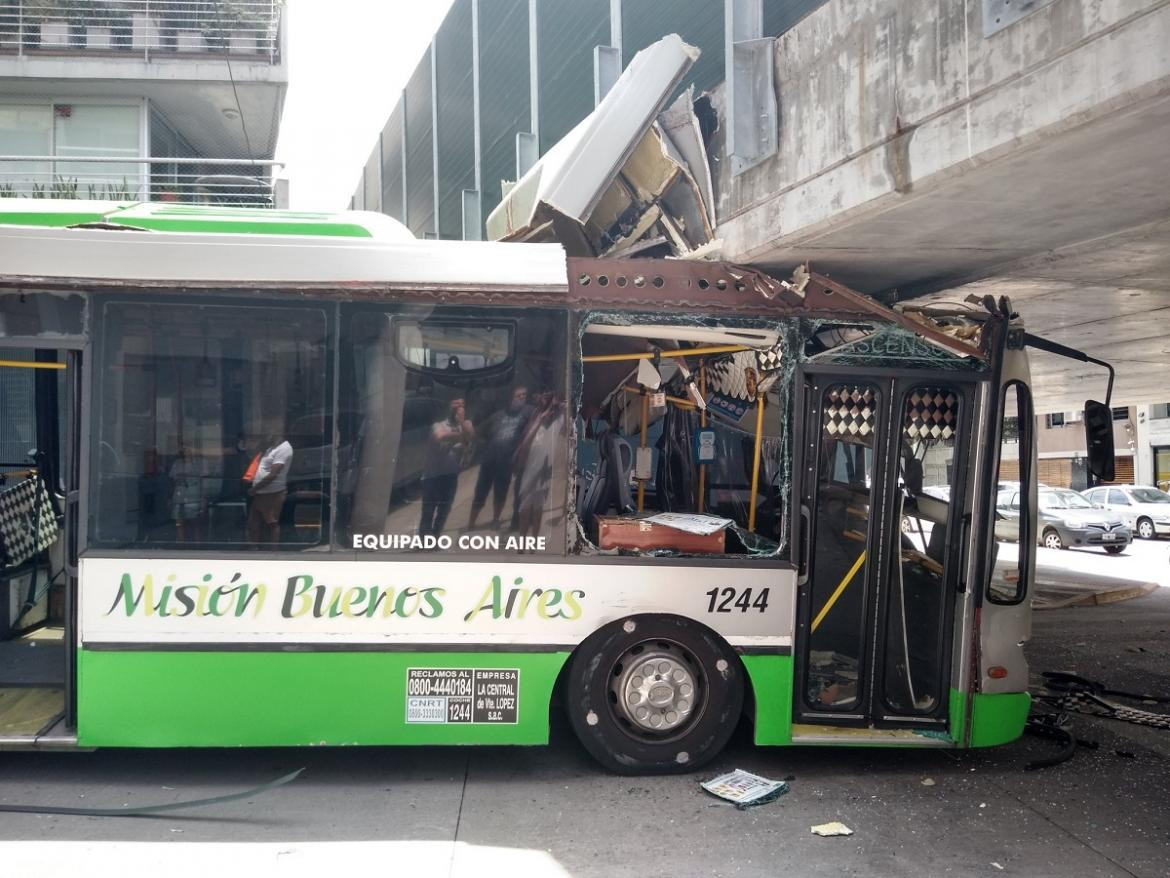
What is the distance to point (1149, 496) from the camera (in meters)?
26.8

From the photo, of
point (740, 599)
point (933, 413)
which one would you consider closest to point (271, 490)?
point (740, 599)

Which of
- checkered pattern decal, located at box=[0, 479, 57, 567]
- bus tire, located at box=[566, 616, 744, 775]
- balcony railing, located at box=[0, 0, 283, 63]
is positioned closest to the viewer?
bus tire, located at box=[566, 616, 744, 775]

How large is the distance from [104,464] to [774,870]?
13.0 ft

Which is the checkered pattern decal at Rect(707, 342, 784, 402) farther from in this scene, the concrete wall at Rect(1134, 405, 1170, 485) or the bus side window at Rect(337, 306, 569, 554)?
the concrete wall at Rect(1134, 405, 1170, 485)

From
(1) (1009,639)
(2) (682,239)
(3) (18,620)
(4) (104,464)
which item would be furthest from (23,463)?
(1) (1009,639)

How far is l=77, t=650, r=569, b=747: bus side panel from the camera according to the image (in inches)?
202

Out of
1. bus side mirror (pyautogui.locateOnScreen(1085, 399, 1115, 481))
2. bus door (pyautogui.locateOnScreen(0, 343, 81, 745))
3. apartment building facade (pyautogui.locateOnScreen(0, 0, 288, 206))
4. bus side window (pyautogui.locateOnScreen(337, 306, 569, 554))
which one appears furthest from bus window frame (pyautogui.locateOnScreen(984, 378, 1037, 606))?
apartment building facade (pyautogui.locateOnScreen(0, 0, 288, 206))

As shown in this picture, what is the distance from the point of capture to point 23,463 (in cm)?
764

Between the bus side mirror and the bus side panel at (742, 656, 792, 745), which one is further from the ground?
the bus side mirror

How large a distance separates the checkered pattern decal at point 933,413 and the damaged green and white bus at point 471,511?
17mm

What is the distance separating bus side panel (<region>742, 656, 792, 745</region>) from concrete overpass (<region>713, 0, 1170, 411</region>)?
2.43m

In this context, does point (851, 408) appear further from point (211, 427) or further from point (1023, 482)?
point (211, 427)

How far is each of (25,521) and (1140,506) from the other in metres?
27.3

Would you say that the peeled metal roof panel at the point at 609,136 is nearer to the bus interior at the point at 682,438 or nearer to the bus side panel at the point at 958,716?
the bus interior at the point at 682,438
